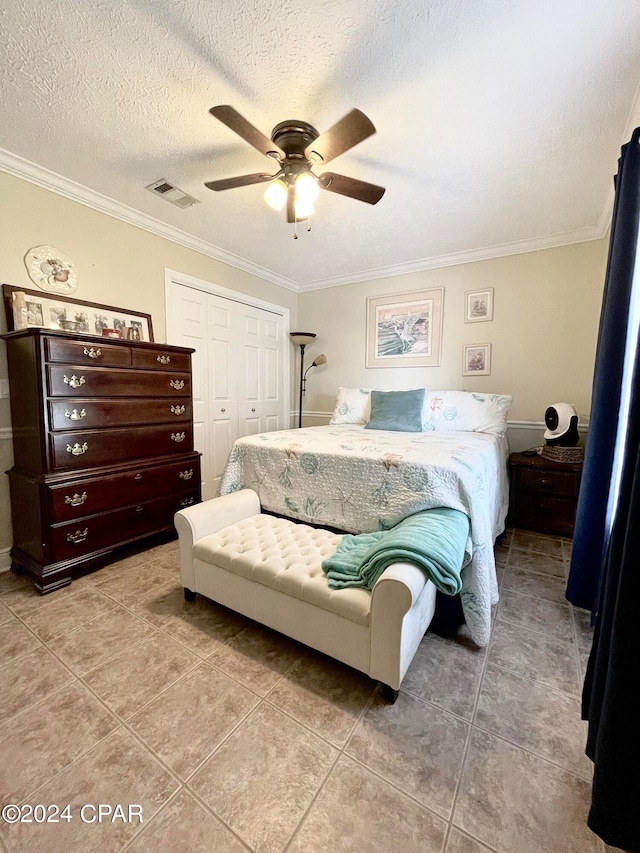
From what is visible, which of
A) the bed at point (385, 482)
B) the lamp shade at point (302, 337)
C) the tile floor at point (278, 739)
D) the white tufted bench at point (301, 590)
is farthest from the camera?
the lamp shade at point (302, 337)

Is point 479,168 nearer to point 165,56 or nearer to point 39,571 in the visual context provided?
point 165,56

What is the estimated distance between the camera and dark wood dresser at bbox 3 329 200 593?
1.86 m

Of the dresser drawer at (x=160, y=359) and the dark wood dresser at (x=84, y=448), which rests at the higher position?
the dresser drawer at (x=160, y=359)

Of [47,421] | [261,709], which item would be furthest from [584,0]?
[47,421]

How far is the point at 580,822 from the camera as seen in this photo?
88 cm

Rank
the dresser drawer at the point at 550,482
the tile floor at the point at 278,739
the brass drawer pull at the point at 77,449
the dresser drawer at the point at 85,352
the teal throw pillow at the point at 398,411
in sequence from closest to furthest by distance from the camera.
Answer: the tile floor at the point at 278,739, the dresser drawer at the point at 85,352, the brass drawer pull at the point at 77,449, the dresser drawer at the point at 550,482, the teal throw pillow at the point at 398,411

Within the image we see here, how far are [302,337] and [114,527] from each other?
280 centimetres

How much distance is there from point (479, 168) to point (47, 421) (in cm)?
294

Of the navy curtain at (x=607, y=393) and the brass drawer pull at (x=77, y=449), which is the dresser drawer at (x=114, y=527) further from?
the navy curtain at (x=607, y=393)

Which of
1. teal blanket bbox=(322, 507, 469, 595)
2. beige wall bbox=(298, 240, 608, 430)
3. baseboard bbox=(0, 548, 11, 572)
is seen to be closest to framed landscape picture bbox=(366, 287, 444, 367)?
beige wall bbox=(298, 240, 608, 430)

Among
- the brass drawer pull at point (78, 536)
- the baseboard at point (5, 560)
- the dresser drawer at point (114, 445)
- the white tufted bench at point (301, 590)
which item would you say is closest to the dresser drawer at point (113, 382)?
the dresser drawer at point (114, 445)

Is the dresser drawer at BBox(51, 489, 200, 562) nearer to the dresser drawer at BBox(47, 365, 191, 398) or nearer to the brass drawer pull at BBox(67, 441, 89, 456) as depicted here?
the brass drawer pull at BBox(67, 441, 89, 456)

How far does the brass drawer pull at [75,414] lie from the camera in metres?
1.92

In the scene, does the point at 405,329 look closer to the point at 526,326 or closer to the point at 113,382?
the point at 526,326
